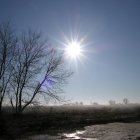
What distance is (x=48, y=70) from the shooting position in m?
27.0

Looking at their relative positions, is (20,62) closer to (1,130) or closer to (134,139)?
(1,130)

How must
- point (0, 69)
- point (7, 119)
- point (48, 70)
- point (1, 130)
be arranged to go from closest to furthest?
point (1, 130)
point (7, 119)
point (0, 69)
point (48, 70)

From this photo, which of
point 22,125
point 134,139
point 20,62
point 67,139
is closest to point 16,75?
Answer: point 20,62

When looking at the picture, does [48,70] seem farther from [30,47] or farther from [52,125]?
[52,125]

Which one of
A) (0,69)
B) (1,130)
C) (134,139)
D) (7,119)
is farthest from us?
(0,69)

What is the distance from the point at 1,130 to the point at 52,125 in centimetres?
690

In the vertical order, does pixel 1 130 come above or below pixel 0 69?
below

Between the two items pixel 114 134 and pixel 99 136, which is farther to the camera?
pixel 114 134

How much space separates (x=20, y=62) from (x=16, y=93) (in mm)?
3196

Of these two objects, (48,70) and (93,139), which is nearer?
(93,139)

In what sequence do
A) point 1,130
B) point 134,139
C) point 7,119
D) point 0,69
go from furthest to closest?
point 0,69, point 7,119, point 1,130, point 134,139

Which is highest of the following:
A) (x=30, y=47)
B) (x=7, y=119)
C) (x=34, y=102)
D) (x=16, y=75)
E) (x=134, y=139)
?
(x=30, y=47)

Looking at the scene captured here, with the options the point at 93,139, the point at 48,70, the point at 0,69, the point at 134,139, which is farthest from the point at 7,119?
the point at 134,139

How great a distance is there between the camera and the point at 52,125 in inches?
1051
